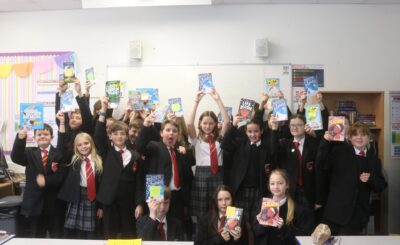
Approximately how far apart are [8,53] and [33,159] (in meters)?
2.33

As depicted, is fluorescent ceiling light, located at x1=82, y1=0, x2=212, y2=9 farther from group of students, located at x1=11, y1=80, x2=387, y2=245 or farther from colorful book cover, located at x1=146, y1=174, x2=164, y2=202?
colorful book cover, located at x1=146, y1=174, x2=164, y2=202

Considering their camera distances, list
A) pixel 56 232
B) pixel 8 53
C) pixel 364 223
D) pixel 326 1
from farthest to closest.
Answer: pixel 8 53 < pixel 326 1 < pixel 56 232 < pixel 364 223

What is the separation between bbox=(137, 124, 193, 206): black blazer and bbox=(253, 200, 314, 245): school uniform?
985mm

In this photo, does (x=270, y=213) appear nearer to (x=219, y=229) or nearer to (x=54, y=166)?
(x=219, y=229)

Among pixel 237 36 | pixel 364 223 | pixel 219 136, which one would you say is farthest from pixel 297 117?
pixel 237 36

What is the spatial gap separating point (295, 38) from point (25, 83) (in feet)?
11.9

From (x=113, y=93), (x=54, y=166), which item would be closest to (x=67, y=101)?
(x=113, y=93)

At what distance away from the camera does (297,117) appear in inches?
122

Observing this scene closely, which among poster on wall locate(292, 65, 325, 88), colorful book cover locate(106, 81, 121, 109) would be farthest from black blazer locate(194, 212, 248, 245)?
poster on wall locate(292, 65, 325, 88)

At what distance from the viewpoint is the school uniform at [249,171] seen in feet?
9.72

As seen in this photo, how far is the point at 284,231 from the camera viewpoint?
2.09 metres

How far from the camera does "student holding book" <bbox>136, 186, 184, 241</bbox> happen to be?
2197 millimetres

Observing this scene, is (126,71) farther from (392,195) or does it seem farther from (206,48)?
(392,195)

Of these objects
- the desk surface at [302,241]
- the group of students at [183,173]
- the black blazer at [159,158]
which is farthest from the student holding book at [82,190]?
the desk surface at [302,241]
